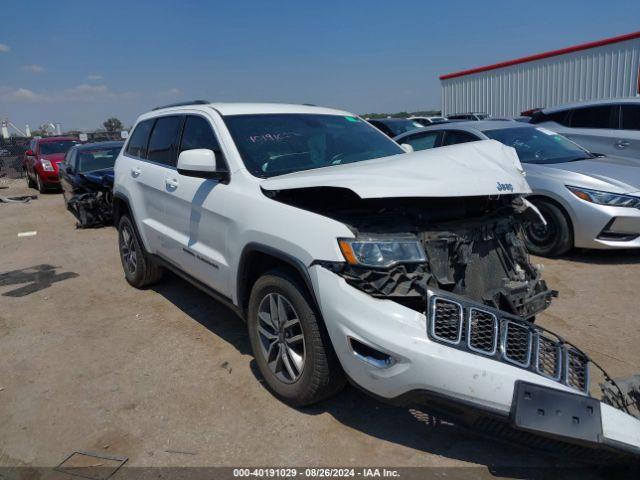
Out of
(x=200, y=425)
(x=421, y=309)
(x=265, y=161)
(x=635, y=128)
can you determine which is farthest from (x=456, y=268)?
(x=635, y=128)

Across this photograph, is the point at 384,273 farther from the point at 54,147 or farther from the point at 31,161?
the point at 31,161

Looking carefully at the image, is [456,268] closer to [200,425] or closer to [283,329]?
[283,329]

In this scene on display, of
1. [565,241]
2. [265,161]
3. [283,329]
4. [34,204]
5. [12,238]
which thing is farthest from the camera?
[34,204]

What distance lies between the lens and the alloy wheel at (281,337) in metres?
2.95

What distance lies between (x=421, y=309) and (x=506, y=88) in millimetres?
23982

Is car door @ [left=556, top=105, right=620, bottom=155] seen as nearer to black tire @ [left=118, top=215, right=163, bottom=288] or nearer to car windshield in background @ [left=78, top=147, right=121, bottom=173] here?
black tire @ [left=118, top=215, right=163, bottom=288]

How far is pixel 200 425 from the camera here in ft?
9.90

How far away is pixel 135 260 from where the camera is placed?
5.38 m

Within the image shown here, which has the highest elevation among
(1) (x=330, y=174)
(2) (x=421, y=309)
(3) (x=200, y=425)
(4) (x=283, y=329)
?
(1) (x=330, y=174)

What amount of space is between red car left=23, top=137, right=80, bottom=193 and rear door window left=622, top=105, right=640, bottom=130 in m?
13.9

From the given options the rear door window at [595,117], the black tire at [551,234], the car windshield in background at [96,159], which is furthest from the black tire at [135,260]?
the rear door window at [595,117]

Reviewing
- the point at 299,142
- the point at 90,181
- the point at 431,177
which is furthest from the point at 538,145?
the point at 90,181

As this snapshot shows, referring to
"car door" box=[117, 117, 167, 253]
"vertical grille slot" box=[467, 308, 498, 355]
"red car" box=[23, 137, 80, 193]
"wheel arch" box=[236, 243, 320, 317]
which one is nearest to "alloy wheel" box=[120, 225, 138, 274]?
"car door" box=[117, 117, 167, 253]

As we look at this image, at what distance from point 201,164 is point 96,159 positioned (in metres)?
8.38
